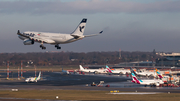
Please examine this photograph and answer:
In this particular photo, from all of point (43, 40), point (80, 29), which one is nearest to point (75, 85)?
point (80, 29)

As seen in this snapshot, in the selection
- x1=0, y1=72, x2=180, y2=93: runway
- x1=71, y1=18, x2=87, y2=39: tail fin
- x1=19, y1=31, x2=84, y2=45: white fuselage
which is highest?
x1=71, y1=18, x2=87, y2=39: tail fin

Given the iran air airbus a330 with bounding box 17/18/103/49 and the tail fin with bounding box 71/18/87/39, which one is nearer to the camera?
the iran air airbus a330 with bounding box 17/18/103/49

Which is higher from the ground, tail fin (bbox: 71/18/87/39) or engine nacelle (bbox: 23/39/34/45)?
tail fin (bbox: 71/18/87/39)

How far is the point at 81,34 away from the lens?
74.2 m

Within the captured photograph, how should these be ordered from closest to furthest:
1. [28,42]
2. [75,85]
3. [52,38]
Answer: [28,42] → [52,38] → [75,85]

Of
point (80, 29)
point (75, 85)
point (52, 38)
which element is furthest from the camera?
point (75, 85)

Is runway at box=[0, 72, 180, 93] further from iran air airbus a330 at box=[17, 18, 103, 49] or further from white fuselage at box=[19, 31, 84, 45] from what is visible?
white fuselage at box=[19, 31, 84, 45]

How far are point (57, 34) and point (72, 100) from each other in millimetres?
18182

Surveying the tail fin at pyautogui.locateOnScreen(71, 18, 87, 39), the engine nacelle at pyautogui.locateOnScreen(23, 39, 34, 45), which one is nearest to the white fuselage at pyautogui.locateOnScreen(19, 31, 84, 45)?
the engine nacelle at pyautogui.locateOnScreen(23, 39, 34, 45)

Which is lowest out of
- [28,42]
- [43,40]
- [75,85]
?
[75,85]

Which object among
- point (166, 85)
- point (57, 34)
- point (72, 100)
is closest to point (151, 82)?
point (166, 85)

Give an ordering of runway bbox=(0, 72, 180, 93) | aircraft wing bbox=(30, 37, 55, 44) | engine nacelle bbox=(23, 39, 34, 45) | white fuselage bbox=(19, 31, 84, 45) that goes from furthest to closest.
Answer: runway bbox=(0, 72, 180, 93) < white fuselage bbox=(19, 31, 84, 45) < aircraft wing bbox=(30, 37, 55, 44) < engine nacelle bbox=(23, 39, 34, 45)

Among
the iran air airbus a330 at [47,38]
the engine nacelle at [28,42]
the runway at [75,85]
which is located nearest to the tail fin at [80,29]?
the iran air airbus a330 at [47,38]

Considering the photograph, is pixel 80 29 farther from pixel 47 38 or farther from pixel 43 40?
pixel 43 40
